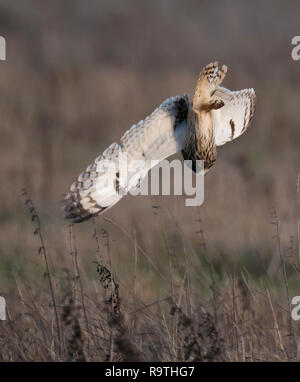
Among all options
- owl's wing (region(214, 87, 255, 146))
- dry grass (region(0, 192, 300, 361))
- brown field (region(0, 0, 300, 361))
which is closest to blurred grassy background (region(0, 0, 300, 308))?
brown field (region(0, 0, 300, 361))

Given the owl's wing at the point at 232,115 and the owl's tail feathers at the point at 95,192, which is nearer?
the owl's tail feathers at the point at 95,192

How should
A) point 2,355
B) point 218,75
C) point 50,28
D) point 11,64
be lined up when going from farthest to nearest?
point 50,28 < point 11,64 < point 218,75 < point 2,355

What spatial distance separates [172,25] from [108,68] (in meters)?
2.19

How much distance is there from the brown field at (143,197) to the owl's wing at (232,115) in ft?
1.83

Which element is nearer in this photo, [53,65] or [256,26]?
[53,65]

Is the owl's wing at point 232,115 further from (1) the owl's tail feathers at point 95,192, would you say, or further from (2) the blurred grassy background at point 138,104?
(2) the blurred grassy background at point 138,104

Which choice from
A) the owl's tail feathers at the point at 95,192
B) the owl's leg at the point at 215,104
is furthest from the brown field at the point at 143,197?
the owl's leg at the point at 215,104

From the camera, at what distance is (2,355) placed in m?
4.28

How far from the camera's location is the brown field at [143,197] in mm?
4395

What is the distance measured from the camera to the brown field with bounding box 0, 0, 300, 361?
439 centimetres

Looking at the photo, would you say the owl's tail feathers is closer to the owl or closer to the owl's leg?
the owl

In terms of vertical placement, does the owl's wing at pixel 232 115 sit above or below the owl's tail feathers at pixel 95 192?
above

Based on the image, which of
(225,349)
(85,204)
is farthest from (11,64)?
(225,349)

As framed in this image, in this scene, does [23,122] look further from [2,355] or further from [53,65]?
[2,355]
